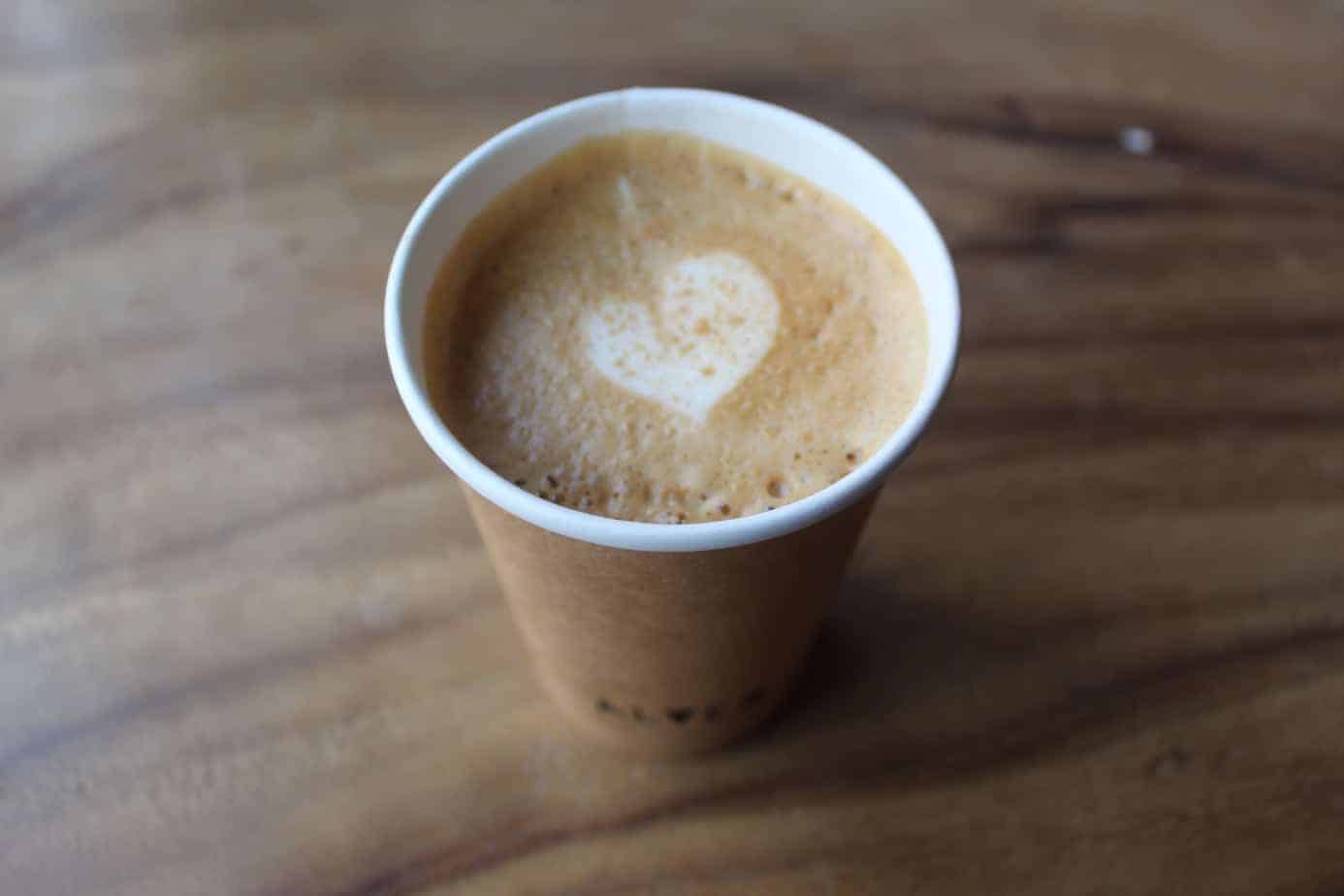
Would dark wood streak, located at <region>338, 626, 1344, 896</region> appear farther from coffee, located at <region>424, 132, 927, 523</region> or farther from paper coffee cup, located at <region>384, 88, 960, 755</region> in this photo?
coffee, located at <region>424, 132, 927, 523</region>

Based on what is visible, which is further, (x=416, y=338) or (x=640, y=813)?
(x=640, y=813)

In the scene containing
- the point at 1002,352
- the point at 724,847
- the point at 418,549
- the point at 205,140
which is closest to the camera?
the point at 724,847

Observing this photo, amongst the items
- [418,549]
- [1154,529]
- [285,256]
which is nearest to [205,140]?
[285,256]

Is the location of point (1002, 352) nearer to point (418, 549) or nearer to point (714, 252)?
point (714, 252)

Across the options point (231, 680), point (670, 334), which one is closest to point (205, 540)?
point (231, 680)

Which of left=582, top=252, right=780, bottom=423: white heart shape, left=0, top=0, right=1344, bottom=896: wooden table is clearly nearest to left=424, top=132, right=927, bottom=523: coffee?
left=582, top=252, right=780, bottom=423: white heart shape
